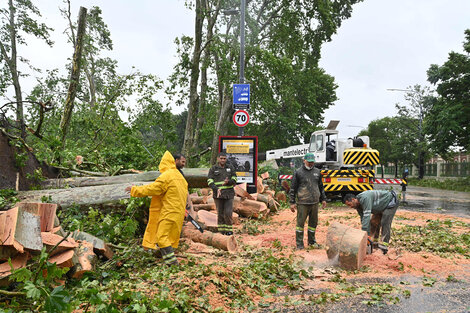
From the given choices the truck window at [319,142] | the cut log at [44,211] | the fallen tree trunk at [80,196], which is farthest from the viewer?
the truck window at [319,142]

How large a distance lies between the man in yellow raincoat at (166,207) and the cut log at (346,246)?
7.96 ft

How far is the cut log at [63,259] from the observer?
12.8 feet

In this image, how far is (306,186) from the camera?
680cm

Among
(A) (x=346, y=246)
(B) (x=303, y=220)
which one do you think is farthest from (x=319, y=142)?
(A) (x=346, y=246)

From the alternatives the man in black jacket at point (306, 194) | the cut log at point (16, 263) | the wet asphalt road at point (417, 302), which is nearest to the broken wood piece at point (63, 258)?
Result: the cut log at point (16, 263)

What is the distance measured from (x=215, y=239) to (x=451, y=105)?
24695 millimetres

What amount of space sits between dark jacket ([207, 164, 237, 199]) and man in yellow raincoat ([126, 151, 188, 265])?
2.31 m

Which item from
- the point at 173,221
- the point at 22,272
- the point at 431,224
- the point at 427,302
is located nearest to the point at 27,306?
the point at 22,272

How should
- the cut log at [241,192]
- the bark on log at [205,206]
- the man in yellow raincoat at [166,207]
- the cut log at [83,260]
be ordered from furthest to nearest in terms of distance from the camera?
the cut log at [241,192], the bark on log at [205,206], the man in yellow raincoat at [166,207], the cut log at [83,260]

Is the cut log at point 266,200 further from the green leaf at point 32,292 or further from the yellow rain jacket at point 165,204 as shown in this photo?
the green leaf at point 32,292

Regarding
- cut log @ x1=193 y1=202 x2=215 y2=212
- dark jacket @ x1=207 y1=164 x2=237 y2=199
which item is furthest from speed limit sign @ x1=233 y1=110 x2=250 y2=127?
dark jacket @ x1=207 y1=164 x2=237 y2=199

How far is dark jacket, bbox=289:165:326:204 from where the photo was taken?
679cm

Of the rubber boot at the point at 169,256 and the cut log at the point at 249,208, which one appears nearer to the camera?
A: the rubber boot at the point at 169,256

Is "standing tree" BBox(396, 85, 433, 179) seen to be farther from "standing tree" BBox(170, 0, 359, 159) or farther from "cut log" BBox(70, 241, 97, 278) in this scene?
"cut log" BBox(70, 241, 97, 278)
